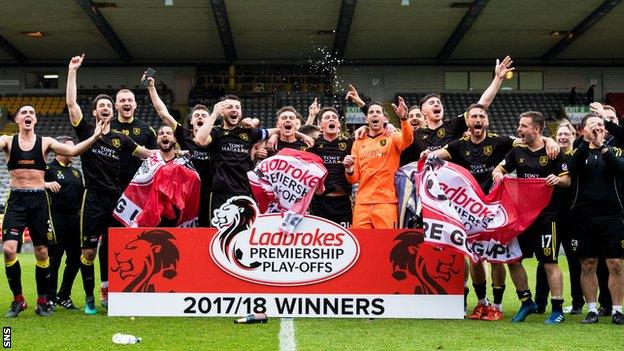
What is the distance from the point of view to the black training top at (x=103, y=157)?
10055mm

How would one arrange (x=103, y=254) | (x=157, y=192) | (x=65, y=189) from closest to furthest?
1. (x=157, y=192)
2. (x=103, y=254)
3. (x=65, y=189)

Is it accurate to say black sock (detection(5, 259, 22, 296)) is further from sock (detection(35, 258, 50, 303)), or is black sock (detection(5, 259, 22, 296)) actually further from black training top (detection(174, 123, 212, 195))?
black training top (detection(174, 123, 212, 195))

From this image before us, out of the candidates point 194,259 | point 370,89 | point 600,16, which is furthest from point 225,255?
point 370,89

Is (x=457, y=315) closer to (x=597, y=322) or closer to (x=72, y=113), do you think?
(x=597, y=322)

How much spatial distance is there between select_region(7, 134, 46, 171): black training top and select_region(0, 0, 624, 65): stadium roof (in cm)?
2042

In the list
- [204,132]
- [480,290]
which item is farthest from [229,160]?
[480,290]

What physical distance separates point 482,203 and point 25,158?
15.5 feet

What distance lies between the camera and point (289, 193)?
9.77 m

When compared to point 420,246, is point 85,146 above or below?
above

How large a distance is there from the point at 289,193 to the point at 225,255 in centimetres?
105

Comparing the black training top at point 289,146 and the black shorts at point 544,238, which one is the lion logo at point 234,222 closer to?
the black training top at point 289,146

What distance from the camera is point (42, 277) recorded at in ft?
31.7

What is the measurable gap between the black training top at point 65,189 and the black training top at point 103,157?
45.0 inches

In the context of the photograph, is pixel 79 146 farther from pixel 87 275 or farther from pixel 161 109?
pixel 87 275
